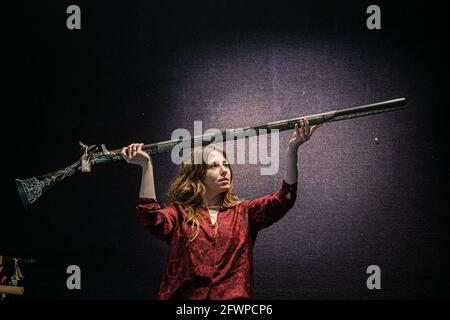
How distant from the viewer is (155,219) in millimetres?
2572

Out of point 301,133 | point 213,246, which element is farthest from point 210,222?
point 301,133

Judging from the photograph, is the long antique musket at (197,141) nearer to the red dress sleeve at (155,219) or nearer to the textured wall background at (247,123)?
the red dress sleeve at (155,219)

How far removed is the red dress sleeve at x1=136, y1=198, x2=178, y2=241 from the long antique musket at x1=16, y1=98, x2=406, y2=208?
0.82 ft

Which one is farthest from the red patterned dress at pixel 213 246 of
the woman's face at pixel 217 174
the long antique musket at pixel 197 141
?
the long antique musket at pixel 197 141

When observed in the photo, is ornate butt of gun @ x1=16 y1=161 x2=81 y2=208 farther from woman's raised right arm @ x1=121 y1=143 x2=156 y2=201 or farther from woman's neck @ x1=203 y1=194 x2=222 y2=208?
woman's neck @ x1=203 y1=194 x2=222 y2=208

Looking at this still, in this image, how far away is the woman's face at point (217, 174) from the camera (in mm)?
2715

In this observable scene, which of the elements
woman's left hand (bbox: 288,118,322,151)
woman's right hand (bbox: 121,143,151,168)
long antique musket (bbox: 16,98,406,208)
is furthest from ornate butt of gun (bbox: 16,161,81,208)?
woman's left hand (bbox: 288,118,322,151)

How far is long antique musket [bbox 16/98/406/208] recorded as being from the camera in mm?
2533

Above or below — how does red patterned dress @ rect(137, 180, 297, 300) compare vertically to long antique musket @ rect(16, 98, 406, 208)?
below

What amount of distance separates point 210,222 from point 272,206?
0.28 m

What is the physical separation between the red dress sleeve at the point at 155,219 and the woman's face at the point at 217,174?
22 centimetres
